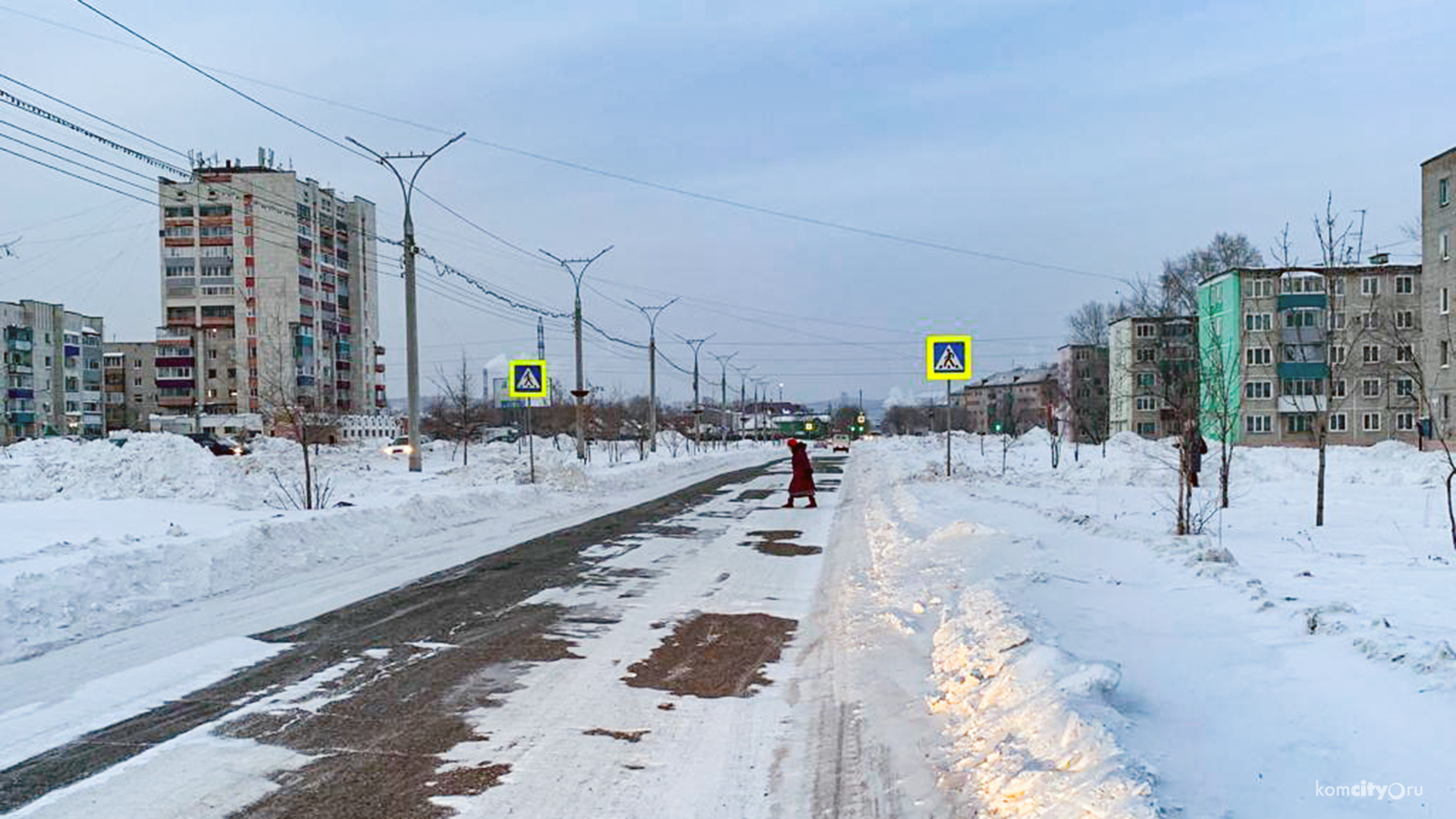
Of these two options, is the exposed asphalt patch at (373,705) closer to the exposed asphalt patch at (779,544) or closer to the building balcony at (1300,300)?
the exposed asphalt patch at (779,544)

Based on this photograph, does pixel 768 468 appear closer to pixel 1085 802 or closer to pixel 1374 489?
pixel 1374 489

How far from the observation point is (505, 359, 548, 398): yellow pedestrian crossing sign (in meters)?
27.6

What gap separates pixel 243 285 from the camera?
9469 cm

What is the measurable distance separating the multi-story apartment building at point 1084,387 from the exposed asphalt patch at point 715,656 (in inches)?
2700

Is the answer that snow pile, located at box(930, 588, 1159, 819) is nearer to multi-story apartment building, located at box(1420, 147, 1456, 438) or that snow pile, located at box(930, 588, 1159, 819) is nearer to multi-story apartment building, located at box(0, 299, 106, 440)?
multi-story apartment building, located at box(1420, 147, 1456, 438)

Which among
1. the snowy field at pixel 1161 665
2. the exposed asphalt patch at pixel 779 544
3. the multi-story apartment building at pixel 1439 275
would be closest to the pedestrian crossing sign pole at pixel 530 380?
the exposed asphalt patch at pixel 779 544

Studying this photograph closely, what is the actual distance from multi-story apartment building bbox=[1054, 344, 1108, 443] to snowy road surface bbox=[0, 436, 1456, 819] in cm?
6719

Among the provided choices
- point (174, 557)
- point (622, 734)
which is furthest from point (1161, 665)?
point (174, 557)

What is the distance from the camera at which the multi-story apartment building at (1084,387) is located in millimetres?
79000

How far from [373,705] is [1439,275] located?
49063 millimetres

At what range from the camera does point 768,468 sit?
43719mm

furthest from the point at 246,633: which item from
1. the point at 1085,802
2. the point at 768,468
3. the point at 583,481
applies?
the point at 768,468

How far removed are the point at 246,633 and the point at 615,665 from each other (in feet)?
11.8

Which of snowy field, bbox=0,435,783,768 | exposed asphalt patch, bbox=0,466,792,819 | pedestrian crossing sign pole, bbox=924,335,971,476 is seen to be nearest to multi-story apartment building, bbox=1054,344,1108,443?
pedestrian crossing sign pole, bbox=924,335,971,476
